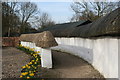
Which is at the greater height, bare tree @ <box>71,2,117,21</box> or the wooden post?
bare tree @ <box>71,2,117,21</box>

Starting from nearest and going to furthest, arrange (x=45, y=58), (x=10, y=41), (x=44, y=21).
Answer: (x=45, y=58) < (x=10, y=41) < (x=44, y=21)

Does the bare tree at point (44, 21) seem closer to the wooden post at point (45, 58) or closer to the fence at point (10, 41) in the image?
the fence at point (10, 41)

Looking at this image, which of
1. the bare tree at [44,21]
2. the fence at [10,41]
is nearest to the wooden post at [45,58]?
the fence at [10,41]

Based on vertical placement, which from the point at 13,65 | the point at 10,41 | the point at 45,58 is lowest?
the point at 13,65

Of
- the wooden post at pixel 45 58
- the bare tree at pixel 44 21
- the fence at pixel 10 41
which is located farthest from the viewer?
the bare tree at pixel 44 21

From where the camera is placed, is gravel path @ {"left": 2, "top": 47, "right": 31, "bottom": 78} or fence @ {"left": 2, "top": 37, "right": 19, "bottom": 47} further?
fence @ {"left": 2, "top": 37, "right": 19, "bottom": 47}

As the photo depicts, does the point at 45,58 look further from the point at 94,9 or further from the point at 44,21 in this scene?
the point at 44,21

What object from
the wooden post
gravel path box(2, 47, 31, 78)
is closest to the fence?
gravel path box(2, 47, 31, 78)

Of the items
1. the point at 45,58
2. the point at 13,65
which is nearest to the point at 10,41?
the point at 13,65

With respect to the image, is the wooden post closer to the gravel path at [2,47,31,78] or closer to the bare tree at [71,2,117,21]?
the gravel path at [2,47,31,78]

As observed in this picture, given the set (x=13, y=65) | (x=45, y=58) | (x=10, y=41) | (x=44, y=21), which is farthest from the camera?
(x=44, y=21)

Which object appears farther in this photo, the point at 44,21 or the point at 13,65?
the point at 44,21

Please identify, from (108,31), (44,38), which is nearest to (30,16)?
(44,38)

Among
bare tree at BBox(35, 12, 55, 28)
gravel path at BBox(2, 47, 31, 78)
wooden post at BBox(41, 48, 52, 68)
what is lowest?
gravel path at BBox(2, 47, 31, 78)
